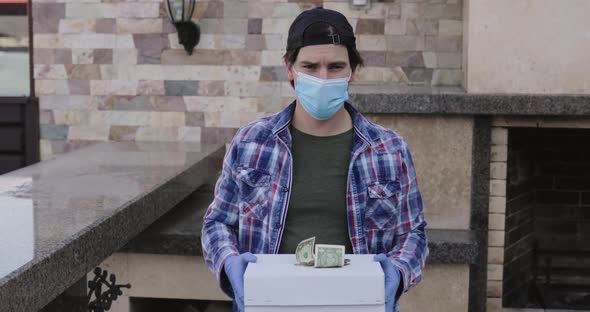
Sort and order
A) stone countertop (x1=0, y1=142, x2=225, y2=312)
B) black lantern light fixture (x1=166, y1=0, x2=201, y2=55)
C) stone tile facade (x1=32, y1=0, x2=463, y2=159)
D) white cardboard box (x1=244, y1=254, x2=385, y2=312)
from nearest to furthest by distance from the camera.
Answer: white cardboard box (x1=244, y1=254, x2=385, y2=312) → stone countertop (x1=0, y1=142, x2=225, y2=312) → black lantern light fixture (x1=166, y1=0, x2=201, y2=55) → stone tile facade (x1=32, y1=0, x2=463, y2=159)

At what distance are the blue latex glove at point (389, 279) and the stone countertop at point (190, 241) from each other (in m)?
2.42

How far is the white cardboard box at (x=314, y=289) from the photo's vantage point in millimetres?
2230

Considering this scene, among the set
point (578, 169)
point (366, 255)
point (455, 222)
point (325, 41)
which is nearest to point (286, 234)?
point (366, 255)

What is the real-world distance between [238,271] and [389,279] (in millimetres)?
421

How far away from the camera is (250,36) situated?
6.70 metres

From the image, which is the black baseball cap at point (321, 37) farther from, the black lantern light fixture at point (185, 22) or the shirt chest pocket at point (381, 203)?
the black lantern light fixture at point (185, 22)

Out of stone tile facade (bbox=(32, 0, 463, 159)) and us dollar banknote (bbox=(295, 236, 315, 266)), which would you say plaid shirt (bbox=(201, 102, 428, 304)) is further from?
stone tile facade (bbox=(32, 0, 463, 159))

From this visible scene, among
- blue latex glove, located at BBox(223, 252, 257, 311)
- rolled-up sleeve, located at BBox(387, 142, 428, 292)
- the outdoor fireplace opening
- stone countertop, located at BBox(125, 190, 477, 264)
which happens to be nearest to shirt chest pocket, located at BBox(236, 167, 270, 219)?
blue latex glove, located at BBox(223, 252, 257, 311)

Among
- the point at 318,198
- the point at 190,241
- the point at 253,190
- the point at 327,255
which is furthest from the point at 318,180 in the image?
the point at 190,241

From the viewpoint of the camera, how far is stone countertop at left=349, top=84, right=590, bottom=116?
4.81m

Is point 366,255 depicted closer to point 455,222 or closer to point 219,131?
point 455,222

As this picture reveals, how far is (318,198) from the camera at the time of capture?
2.50 meters

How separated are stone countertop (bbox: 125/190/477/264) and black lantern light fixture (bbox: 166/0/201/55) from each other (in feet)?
6.12

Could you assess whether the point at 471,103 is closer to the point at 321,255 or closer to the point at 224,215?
the point at 224,215
